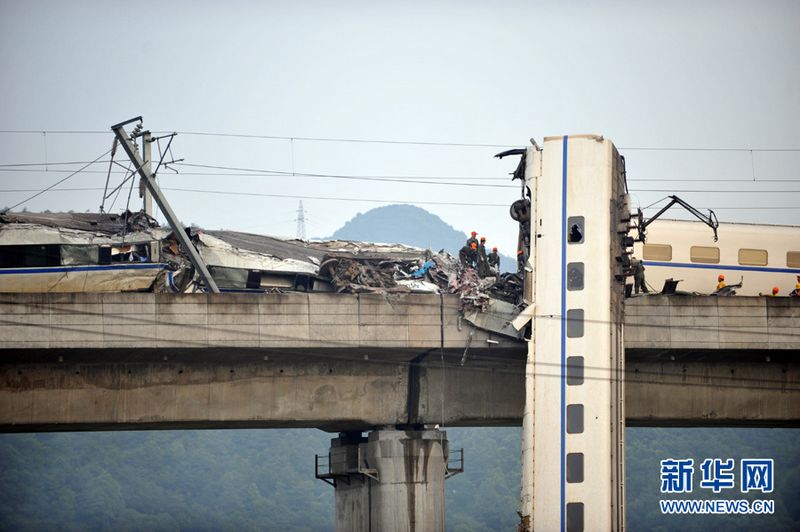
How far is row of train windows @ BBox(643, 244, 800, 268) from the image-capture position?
5744cm

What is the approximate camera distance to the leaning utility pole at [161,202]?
49094mm

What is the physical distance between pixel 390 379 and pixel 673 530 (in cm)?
10263

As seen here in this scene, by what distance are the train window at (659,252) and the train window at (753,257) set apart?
3068mm

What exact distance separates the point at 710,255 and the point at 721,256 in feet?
1.46

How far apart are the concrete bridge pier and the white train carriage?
47.7ft

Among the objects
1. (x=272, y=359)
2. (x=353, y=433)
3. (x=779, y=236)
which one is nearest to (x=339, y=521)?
(x=353, y=433)

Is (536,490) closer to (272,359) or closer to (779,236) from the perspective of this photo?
(272,359)

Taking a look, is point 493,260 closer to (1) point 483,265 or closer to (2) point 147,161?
(1) point 483,265

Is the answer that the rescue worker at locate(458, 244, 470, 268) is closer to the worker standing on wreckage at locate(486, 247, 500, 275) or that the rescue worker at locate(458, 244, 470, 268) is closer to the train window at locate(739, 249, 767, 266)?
the worker standing on wreckage at locate(486, 247, 500, 275)

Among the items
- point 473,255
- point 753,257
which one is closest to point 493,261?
point 473,255

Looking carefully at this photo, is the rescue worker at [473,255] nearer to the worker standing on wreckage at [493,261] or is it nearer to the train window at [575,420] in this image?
the worker standing on wreckage at [493,261]

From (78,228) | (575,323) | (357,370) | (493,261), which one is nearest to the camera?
(575,323)

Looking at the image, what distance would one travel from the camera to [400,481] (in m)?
46.3

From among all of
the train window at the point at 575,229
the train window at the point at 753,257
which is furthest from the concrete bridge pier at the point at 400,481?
the train window at the point at 753,257
